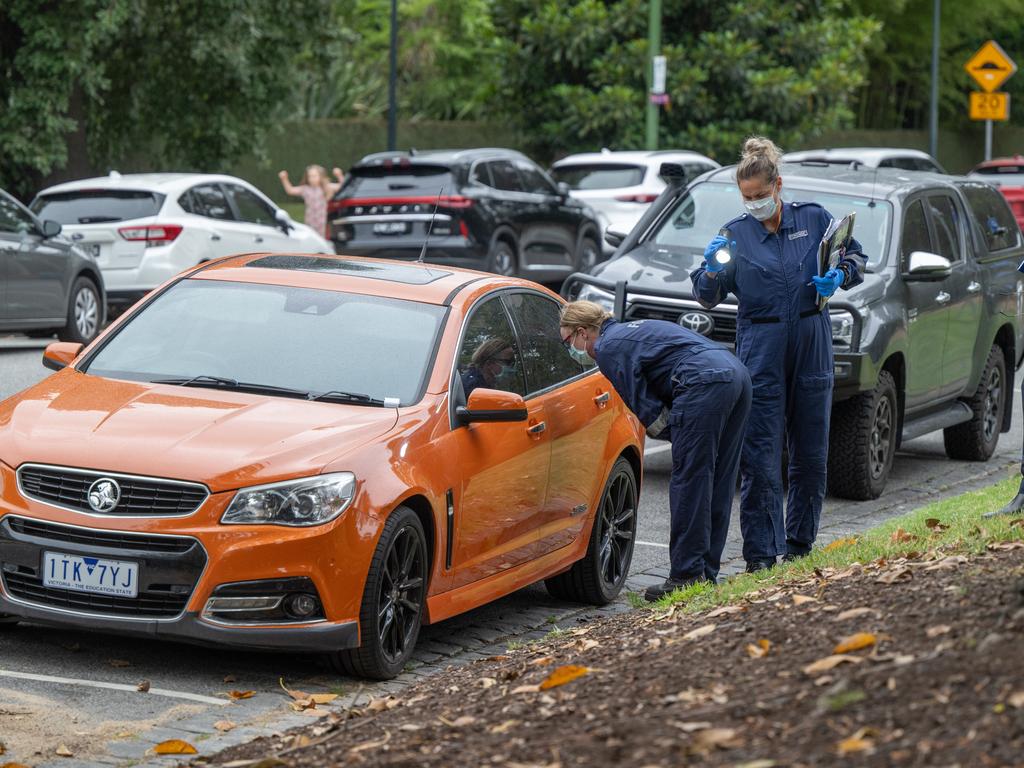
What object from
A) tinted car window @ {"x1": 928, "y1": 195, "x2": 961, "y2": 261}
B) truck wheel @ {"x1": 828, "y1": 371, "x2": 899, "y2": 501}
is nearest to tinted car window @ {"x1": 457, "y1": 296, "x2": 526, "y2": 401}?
truck wheel @ {"x1": 828, "y1": 371, "x2": 899, "y2": 501}

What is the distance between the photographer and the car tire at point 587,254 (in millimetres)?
25203

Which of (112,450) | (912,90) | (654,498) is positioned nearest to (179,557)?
(112,450)

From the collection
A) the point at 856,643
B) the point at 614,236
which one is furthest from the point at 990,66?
the point at 856,643

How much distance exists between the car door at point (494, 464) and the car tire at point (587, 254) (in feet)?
55.3

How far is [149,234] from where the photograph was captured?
19.5 m

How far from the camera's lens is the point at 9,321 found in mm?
16922

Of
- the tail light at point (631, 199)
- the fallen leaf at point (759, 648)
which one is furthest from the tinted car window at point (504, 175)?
the fallen leaf at point (759, 648)

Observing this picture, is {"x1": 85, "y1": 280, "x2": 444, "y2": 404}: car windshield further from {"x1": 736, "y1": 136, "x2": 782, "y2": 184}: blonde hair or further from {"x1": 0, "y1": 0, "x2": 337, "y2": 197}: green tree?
{"x1": 0, "y1": 0, "x2": 337, "y2": 197}: green tree

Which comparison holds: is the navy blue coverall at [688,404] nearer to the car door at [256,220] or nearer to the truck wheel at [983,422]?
the truck wheel at [983,422]

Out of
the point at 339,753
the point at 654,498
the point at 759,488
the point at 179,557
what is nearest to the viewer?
the point at 339,753

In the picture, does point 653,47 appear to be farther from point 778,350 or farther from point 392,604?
point 392,604

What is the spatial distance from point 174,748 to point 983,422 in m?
9.17

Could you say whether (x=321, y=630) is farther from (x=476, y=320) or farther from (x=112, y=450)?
A: (x=476, y=320)

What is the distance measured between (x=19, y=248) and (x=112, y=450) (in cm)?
1077
